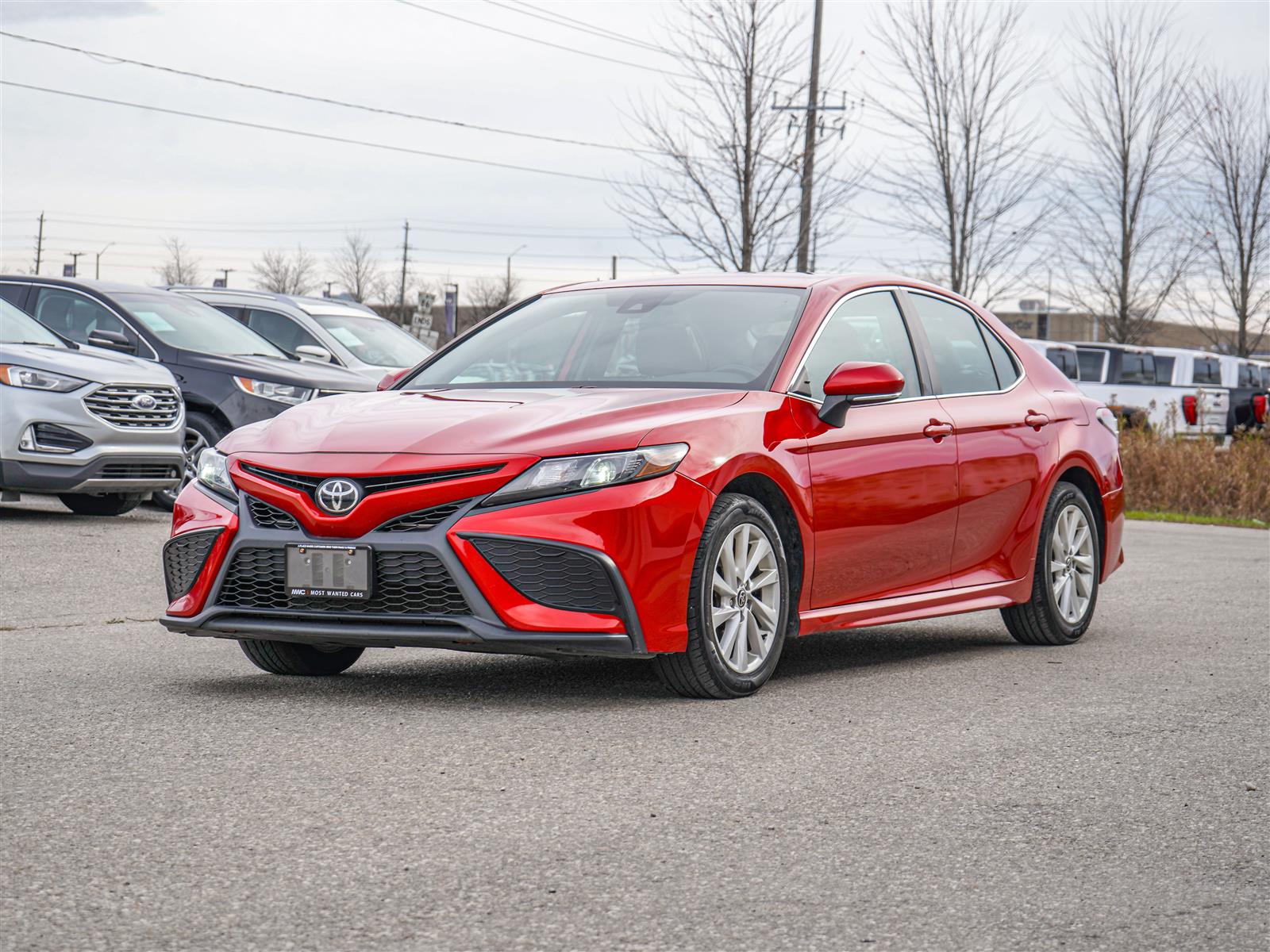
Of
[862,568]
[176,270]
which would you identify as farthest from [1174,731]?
[176,270]

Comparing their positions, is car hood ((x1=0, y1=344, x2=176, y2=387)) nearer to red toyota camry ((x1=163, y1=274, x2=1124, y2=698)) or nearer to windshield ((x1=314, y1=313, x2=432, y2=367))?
windshield ((x1=314, y1=313, x2=432, y2=367))

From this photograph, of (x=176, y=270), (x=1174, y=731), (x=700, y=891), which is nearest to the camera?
(x=700, y=891)

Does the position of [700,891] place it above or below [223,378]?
below

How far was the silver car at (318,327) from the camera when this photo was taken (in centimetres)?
1645

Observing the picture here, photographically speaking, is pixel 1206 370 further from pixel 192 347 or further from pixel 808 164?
pixel 192 347

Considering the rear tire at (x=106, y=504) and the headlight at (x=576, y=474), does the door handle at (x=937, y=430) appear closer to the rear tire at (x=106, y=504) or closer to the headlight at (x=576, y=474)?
the headlight at (x=576, y=474)

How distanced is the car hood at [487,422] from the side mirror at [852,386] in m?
0.40

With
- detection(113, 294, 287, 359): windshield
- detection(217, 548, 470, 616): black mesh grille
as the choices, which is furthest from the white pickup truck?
detection(217, 548, 470, 616): black mesh grille

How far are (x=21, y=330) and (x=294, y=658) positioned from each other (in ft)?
25.1

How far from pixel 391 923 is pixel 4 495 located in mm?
11356

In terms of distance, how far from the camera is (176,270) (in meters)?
85.9

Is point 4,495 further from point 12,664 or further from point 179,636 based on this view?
point 12,664

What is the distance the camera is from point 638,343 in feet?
22.3

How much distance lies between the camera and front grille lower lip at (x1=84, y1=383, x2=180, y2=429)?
41.1ft
